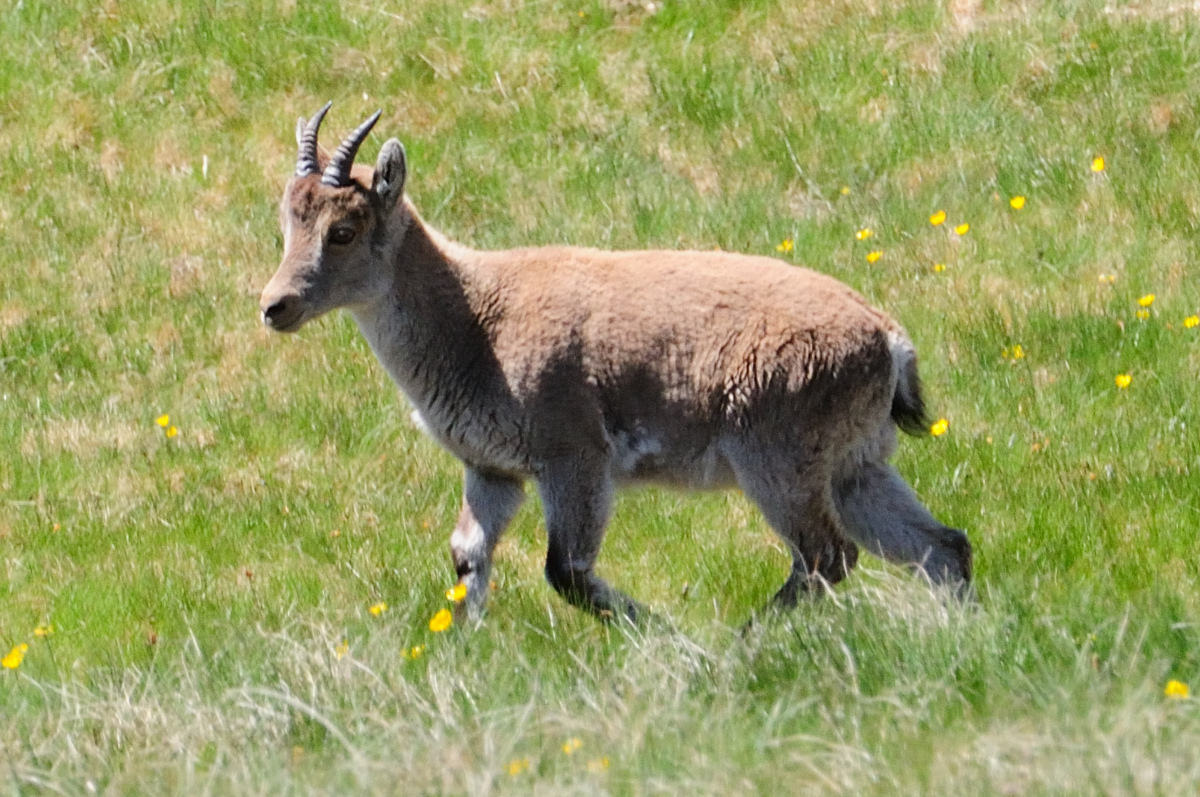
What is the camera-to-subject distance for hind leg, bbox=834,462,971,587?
745cm

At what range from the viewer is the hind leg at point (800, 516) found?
720 centimetres

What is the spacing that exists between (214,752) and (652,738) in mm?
1497

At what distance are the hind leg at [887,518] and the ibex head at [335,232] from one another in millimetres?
2248

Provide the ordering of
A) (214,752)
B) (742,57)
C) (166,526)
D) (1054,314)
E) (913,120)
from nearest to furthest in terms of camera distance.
→ (214,752) < (166,526) < (1054,314) < (913,120) < (742,57)

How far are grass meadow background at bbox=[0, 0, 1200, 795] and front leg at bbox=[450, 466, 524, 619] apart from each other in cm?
19

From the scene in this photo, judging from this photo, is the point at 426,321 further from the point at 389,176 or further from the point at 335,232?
the point at 389,176

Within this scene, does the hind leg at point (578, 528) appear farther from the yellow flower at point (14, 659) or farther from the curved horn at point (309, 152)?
the yellow flower at point (14, 659)

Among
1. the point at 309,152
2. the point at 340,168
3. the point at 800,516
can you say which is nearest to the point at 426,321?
the point at 340,168

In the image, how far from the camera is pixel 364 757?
16.3ft

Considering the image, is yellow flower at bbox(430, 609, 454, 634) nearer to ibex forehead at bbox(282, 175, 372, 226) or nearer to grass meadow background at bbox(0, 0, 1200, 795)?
grass meadow background at bbox(0, 0, 1200, 795)

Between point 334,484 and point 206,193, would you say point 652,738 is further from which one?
point 206,193

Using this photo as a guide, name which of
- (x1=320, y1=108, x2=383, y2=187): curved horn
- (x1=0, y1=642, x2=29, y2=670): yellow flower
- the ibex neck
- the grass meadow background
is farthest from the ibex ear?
(x1=0, y1=642, x2=29, y2=670): yellow flower

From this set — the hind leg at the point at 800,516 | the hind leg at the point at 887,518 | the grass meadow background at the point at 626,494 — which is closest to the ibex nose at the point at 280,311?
the grass meadow background at the point at 626,494

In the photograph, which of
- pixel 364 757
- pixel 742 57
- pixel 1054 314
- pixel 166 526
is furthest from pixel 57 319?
pixel 364 757
